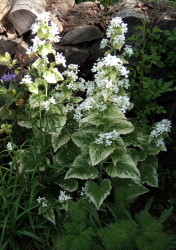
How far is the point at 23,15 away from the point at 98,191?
6.62 feet

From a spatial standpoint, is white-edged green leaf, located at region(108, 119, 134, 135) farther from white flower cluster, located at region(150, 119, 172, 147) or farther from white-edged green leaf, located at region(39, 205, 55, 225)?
white-edged green leaf, located at region(39, 205, 55, 225)

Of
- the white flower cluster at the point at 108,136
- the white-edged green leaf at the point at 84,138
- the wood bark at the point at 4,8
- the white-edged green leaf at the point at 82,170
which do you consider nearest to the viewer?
the white flower cluster at the point at 108,136

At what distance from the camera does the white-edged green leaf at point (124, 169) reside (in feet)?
6.17

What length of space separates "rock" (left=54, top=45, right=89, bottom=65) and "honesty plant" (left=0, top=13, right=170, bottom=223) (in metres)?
0.49

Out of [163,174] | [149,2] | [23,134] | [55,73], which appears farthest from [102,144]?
[149,2]

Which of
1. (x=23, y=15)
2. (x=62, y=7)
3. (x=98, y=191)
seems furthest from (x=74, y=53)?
(x=98, y=191)

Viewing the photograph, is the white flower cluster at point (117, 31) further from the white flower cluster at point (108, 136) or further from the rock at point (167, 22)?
the rock at point (167, 22)

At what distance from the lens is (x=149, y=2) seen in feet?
10.5

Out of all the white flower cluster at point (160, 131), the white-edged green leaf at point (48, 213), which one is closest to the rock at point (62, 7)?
the white flower cluster at point (160, 131)

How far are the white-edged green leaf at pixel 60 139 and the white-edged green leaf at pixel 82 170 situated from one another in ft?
0.73

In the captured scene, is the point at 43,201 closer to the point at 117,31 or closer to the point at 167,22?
the point at 117,31

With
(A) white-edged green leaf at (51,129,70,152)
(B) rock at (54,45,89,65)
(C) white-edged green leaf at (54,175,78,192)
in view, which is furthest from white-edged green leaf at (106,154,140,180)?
(B) rock at (54,45,89,65)

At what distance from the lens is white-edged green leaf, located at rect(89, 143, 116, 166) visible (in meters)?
1.79

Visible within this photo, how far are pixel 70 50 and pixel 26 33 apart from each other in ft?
1.94
